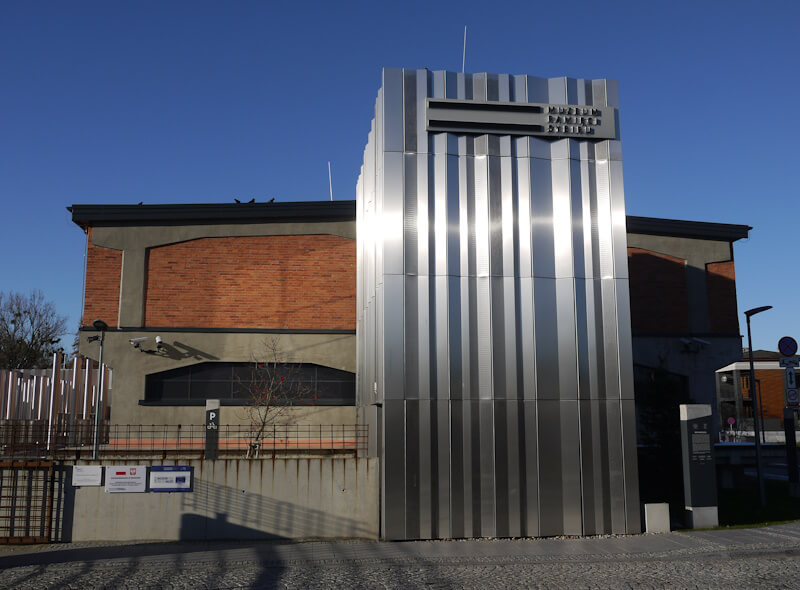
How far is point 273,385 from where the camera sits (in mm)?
23609

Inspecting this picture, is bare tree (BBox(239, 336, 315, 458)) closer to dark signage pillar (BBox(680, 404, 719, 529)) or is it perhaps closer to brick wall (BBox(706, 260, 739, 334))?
dark signage pillar (BBox(680, 404, 719, 529))

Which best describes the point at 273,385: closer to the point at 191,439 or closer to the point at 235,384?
the point at 235,384

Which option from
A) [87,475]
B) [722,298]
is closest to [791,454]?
[722,298]

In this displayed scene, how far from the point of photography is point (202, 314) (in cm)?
2452

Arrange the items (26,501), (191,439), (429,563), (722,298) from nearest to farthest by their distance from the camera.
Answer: (429,563)
(26,501)
(191,439)
(722,298)

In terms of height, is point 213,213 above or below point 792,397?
above

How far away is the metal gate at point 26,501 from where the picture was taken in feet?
53.6

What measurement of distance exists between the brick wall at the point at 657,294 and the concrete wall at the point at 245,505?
1606cm

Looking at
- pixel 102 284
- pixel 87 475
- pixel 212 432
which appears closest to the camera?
pixel 87 475

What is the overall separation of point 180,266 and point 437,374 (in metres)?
12.2

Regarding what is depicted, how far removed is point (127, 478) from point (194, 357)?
7.77 metres

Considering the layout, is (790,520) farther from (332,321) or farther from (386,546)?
(332,321)

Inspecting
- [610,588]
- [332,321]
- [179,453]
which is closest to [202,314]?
[332,321]

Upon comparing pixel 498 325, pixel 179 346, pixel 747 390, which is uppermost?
pixel 747 390
